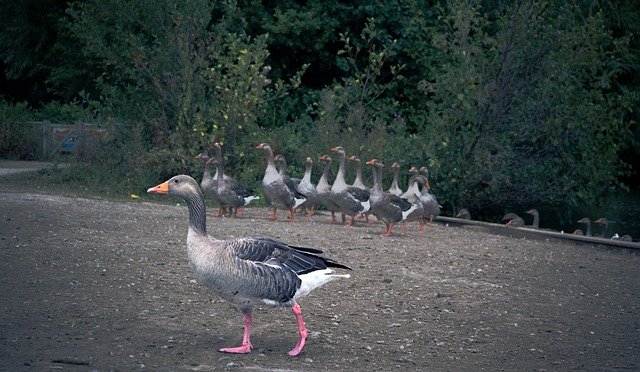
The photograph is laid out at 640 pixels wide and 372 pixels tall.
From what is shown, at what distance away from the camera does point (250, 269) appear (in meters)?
7.41

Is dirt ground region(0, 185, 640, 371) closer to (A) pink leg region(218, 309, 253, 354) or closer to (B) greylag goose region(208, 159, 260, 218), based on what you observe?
(A) pink leg region(218, 309, 253, 354)

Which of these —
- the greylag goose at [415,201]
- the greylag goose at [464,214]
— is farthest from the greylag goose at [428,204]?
the greylag goose at [464,214]

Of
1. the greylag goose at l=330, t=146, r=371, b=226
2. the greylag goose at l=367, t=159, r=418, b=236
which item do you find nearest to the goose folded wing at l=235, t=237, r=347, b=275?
the greylag goose at l=367, t=159, r=418, b=236

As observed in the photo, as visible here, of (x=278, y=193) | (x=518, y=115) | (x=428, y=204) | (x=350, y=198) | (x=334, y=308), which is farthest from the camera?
(x=518, y=115)

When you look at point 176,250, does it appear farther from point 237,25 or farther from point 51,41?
point 51,41

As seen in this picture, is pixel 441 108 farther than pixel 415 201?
Yes

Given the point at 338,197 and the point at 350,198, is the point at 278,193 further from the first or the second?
the point at 350,198

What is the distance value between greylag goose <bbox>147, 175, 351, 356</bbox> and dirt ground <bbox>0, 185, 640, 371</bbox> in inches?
18.0

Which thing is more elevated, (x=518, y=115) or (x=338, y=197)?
(x=518, y=115)

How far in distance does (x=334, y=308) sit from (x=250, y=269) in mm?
2111

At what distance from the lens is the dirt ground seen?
730 cm

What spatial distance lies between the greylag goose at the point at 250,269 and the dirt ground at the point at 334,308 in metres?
0.46

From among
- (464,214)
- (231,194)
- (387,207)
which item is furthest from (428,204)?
(231,194)

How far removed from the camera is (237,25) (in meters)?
27.4
